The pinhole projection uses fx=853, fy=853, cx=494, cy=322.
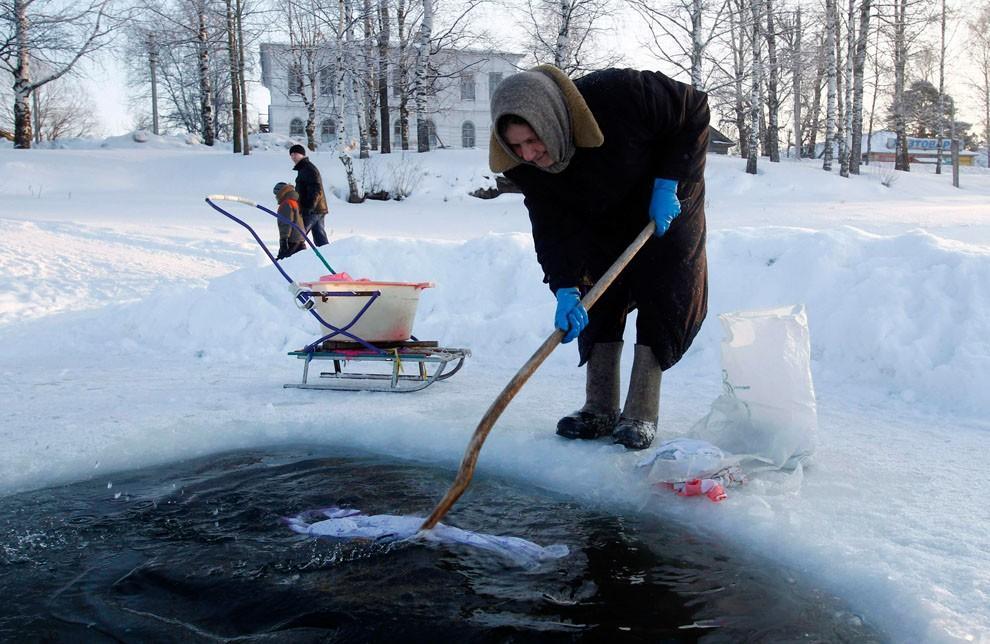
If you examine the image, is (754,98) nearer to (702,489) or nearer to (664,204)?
(664,204)

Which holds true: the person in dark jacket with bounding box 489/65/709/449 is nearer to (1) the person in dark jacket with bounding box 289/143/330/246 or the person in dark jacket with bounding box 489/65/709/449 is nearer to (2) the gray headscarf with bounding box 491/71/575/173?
(2) the gray headscarf with bounding box 491/71/575/173

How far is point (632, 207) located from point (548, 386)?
1.76 metres

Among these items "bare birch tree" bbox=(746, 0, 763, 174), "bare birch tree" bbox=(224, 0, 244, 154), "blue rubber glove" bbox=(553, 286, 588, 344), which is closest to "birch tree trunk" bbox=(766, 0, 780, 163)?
"bare birch tree" bbox=(746, 0, 763, 174)

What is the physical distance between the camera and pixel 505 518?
2.85 m

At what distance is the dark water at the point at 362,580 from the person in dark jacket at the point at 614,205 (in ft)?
2.44

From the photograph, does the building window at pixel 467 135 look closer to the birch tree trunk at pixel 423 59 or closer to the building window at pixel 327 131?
the building window at pixel 327 131

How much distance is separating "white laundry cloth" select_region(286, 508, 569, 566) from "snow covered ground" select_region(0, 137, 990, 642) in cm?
19

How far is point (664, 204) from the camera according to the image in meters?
3.22

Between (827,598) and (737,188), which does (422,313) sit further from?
(737,188)

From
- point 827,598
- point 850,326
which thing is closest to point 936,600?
point 827,598

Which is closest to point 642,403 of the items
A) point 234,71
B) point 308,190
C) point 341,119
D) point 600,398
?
point 600,398

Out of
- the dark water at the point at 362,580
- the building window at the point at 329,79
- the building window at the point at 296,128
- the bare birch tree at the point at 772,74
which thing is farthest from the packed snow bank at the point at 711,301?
the building window at the point at 296,128

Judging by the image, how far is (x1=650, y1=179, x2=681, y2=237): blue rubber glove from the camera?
322cm

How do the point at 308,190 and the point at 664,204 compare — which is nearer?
the point at 664,204
